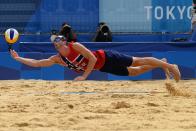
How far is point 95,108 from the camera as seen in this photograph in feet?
23.6

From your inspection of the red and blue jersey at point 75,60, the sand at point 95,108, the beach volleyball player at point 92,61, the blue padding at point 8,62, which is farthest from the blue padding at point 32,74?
the red and blue jersey at point 75,60

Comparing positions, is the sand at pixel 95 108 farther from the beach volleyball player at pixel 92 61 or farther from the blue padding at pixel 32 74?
the blue padding at pixel 32 74

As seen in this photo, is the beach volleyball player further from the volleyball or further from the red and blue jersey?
the volleyball

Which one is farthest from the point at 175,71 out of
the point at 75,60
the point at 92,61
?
the point at 75,60

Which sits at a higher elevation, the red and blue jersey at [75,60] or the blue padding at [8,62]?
the red and blue jersey at [75,60]

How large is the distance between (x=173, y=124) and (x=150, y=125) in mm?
251

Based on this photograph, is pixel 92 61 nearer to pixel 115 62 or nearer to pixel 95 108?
pixel 115 62

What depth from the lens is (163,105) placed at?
7.52 meters

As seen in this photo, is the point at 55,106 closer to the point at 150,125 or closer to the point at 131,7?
the point at 150,125

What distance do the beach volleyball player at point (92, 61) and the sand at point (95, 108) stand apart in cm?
41

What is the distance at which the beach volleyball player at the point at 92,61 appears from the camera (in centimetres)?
872

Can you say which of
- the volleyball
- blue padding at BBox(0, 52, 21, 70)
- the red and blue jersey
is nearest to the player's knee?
the red and blue jersey

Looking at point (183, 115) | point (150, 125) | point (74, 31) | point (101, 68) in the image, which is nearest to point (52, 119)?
point (150, 125)

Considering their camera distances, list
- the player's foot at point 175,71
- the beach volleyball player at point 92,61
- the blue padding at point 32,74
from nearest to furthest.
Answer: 1. the beach volleyball player at point 92,61
2. the player's foot at point 175,71
3. the blue padding at point 32,74
